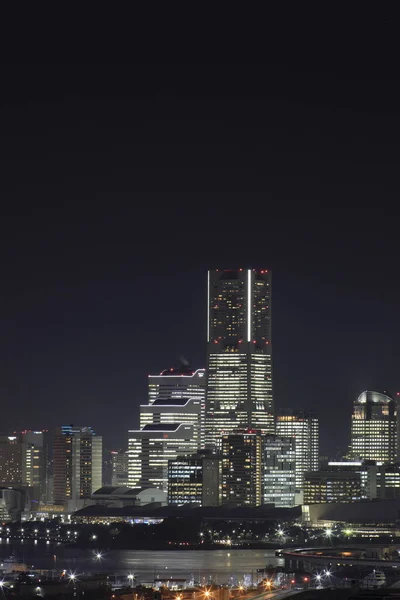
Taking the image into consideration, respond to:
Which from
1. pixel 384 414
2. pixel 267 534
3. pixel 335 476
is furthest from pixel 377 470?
pixel 267 534

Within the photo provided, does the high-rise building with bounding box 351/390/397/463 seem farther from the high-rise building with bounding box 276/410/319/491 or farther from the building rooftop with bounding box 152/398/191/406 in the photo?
the building rooftop with bounding box 152/398/191/406

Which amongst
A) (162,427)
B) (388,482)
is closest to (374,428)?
(388,482)

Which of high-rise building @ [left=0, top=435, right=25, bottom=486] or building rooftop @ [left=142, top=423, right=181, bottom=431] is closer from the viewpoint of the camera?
building rooftop @ [left=142, top=423, right=181, bottom=431]

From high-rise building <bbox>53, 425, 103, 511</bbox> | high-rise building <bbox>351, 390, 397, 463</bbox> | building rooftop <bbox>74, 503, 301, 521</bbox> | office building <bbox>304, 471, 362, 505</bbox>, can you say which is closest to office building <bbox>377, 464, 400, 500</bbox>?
office building <bbox>304, 471, 362, 505</bbox>

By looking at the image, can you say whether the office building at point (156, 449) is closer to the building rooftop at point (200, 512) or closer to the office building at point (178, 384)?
the office building at point (178, 384)

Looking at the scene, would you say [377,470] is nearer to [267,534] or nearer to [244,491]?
[244,491]

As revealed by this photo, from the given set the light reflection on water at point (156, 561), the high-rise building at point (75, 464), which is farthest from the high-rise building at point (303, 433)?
the light reflection on water at point (156, 561)
